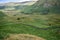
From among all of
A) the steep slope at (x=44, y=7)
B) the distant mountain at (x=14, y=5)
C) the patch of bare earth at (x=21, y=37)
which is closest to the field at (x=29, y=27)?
the patch of bare earth at (x=21, y=37)

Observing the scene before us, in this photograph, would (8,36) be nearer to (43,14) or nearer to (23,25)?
(23,25)

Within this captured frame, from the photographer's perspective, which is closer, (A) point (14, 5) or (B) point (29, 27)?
(B) point (29, 27)

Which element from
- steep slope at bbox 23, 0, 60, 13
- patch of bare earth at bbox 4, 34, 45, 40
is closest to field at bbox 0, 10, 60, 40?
patch of bare earth at bbox 4, 34, 45, 40

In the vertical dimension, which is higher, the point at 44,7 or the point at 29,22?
the point at 44,7

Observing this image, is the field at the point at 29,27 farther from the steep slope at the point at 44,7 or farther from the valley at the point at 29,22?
the steep slope at the point at 44,7

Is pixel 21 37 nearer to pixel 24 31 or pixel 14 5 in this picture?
pixel 24 31

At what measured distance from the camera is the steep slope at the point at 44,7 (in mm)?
12602

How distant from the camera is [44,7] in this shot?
43.0ft

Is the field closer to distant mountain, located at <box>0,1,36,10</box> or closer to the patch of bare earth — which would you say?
the patch of bare earth

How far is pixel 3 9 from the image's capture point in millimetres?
12406

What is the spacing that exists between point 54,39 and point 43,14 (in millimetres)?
2712

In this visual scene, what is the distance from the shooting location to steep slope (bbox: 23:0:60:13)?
1260 cm

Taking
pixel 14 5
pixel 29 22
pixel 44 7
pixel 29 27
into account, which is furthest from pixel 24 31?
pixel 44 7

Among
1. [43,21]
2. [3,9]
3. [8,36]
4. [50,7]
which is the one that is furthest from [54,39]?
[3,9]
